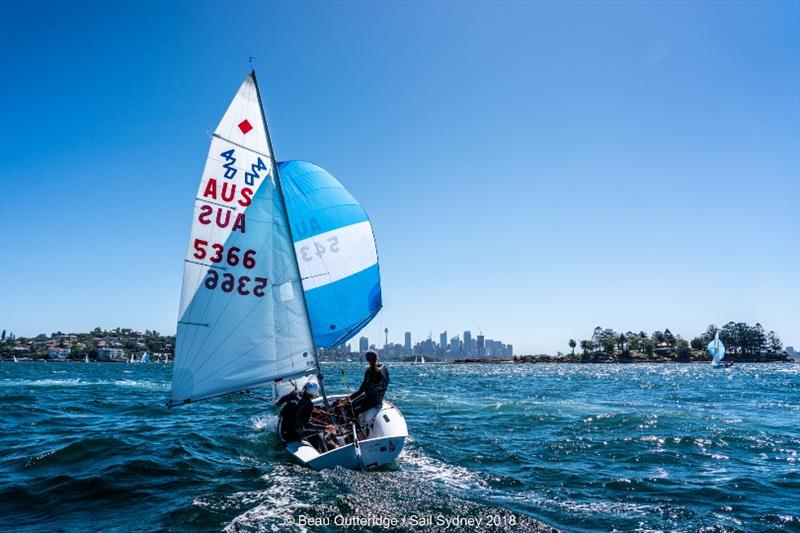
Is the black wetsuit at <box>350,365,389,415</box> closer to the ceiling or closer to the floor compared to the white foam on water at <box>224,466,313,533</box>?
closer to the ceiling

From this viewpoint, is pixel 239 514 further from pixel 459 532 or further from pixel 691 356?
pixel 691 356

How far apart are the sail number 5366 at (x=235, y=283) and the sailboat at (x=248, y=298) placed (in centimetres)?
2

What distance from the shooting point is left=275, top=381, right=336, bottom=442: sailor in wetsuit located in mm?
11805

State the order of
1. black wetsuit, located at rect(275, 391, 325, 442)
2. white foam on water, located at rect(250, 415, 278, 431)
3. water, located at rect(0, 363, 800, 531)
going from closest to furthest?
1. water, located at rect(0, 363, 800, 531)
2. black wetsuit, located at rect(275, 391, 325, 442)
3. white foam on water, located at rect(250, 415, 278, 431)

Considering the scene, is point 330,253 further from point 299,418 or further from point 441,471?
point 441,471

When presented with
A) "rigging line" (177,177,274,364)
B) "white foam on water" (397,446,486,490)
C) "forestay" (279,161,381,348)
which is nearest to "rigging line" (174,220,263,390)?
"rigging line" (177,177,274,364)

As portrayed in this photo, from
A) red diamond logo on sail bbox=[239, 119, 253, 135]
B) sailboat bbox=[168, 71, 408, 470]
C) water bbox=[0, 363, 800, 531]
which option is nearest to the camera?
water bbox=[0, 363, 800, 531]

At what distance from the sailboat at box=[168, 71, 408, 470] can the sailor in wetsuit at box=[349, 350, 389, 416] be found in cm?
23

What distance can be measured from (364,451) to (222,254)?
577cm

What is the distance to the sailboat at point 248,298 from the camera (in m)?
11.2

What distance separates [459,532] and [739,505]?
6.00m

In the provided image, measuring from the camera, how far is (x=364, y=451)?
35.9 feet

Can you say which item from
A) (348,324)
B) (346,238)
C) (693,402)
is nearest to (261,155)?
(346,238)

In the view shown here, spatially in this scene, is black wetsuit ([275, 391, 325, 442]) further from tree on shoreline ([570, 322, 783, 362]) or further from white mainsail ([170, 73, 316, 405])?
tree on shoreline ([570, 322, 783, 362])
